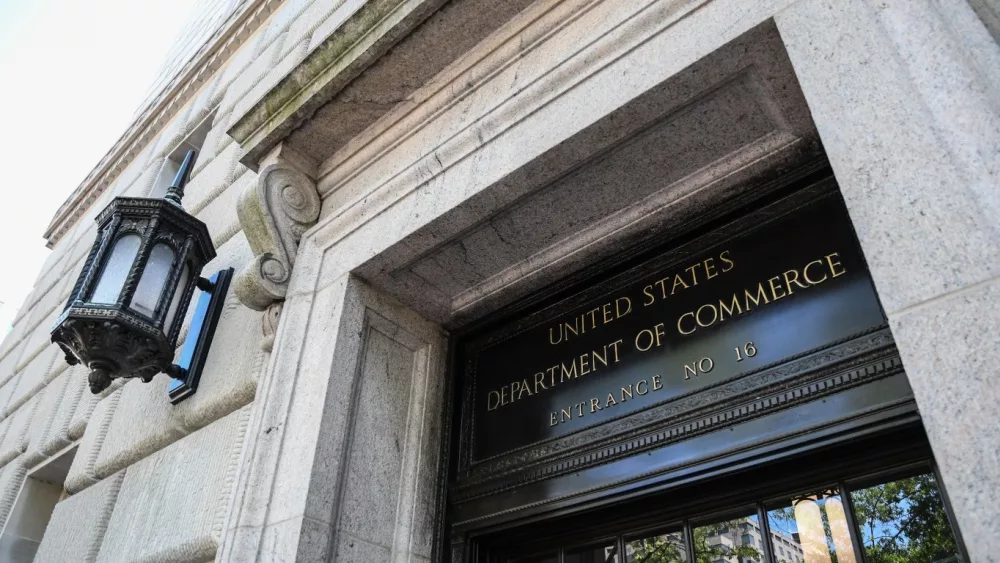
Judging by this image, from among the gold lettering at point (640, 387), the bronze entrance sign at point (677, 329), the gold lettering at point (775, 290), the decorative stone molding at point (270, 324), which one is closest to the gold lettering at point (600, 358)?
the bronze entrance sign at point (677, 329)

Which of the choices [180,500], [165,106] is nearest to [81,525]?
[180,500]

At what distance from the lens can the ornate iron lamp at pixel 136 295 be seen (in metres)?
3.67

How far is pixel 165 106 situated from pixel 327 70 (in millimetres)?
5856

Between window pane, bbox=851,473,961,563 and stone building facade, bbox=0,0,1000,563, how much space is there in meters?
0.30

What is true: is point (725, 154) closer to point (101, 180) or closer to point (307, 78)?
point (307, 78)

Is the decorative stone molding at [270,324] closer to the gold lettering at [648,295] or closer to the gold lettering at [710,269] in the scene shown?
the gold lettering at [648,295]

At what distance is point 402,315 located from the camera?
12.6 ft

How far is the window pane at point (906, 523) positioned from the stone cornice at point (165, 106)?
7.00 meters

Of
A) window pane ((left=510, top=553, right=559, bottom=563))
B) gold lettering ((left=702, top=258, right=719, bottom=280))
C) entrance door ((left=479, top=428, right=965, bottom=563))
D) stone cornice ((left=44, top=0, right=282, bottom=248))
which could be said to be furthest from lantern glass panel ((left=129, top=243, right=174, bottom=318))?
stone cornice ((left=44, top=0, right=282, bottom=248))

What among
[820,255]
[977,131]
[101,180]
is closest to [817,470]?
[820,255]

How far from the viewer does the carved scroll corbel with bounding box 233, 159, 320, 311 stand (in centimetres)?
385

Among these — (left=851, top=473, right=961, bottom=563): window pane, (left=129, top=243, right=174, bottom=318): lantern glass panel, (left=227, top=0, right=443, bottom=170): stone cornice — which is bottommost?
(left=851, top=473, right=961, bottom=563): window pane

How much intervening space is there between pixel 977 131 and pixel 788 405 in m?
1.16

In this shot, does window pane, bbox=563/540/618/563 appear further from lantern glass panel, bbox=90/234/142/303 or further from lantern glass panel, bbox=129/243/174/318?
lantern glass panel, bbox=90/234/142/303
